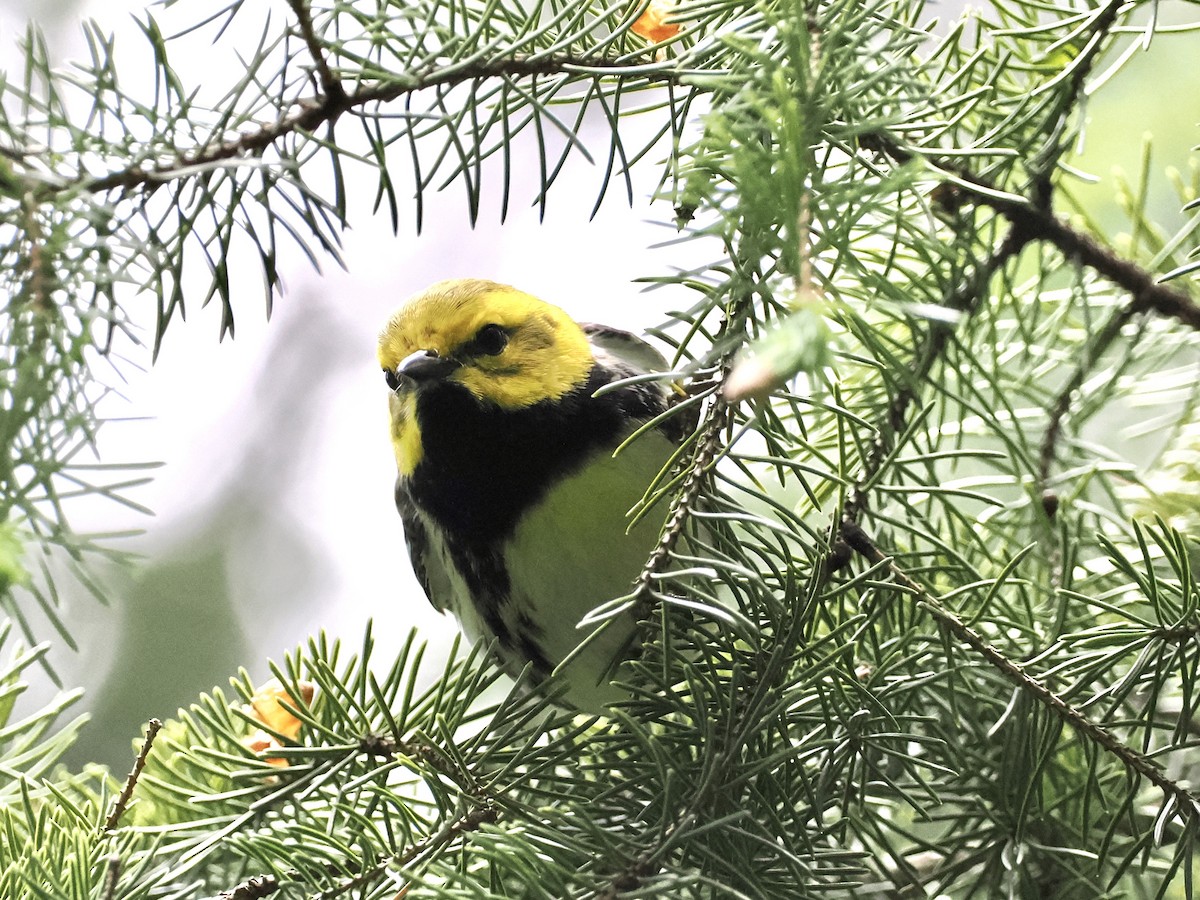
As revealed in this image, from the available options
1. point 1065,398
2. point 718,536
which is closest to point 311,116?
point 718,536

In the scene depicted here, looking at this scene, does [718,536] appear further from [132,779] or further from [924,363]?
[132,779]

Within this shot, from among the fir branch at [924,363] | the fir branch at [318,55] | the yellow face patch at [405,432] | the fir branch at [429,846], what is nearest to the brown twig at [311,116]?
the fir branch at [318,55]

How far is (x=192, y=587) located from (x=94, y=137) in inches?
74.4

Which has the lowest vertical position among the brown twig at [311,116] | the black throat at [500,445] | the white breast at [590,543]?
the white breast at [590,543]

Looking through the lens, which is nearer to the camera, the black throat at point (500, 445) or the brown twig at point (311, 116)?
the brown twig at point (311, 116)

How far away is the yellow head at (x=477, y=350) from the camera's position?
2.69 ft

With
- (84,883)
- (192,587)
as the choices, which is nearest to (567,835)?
(84,883)

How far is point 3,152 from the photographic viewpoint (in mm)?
372

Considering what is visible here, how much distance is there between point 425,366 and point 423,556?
220mm

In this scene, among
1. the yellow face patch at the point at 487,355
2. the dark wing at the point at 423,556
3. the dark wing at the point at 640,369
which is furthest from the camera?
the dark wing at the point at 423,556

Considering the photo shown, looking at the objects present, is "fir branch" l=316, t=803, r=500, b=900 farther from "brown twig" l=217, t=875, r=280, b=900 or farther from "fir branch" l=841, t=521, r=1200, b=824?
"fir branch" l=841, t=521, r=1200, b=824

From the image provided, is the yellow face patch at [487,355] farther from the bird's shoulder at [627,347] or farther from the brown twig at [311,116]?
the brown twig at [311,116]

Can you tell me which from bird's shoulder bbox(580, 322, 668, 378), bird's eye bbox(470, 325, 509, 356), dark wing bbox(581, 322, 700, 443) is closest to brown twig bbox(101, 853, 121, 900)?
dark wing bbox(581, 322, 700, 443)

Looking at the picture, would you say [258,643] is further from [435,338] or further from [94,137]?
[94,137]
